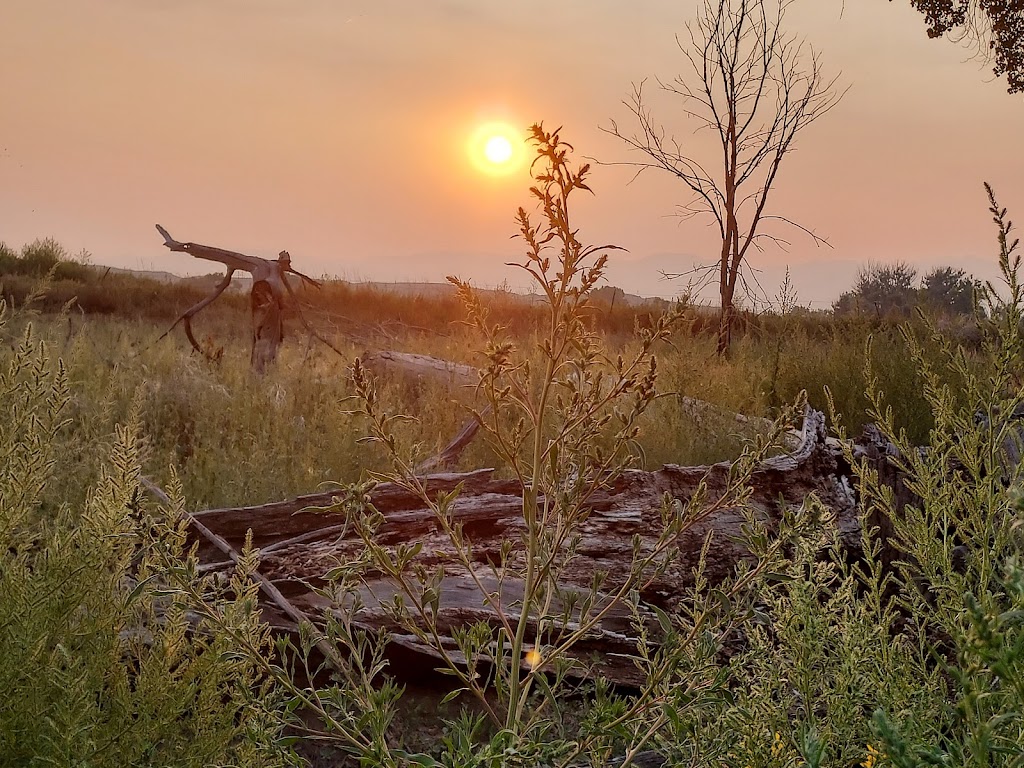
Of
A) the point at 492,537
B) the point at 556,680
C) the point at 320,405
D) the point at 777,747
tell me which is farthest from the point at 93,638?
the point at 320,405

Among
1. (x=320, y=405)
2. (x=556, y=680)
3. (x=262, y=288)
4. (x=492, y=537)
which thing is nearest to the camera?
(x=556, y=680)

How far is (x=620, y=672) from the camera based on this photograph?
9.37 ft

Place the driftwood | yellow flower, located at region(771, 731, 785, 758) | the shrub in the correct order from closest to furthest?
yellow flower, located at region(771, 731, 785, 758), the shrub, the driftwood

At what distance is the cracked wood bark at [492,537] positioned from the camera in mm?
2865

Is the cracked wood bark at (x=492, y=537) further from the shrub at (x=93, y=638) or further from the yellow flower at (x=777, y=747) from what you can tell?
the yellow flower at (x=777, y=747)

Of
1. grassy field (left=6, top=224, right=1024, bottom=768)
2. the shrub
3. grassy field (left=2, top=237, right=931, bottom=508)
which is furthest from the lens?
grassy field (left=2, top=237, right=931, bottom=508)

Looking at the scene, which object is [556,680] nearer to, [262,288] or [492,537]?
[492,537]

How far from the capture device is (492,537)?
10.3 ft

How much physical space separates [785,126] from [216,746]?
1225 centimetres

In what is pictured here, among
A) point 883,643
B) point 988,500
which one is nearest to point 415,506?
point 883,643

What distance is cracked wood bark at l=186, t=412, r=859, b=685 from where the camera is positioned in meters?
2.87

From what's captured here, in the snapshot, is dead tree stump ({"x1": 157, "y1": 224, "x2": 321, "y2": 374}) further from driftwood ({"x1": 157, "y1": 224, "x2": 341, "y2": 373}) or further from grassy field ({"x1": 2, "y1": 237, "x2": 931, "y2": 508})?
grassy field ({"x1": 2, "y1": 237, "x2": 931, "y2": 508})

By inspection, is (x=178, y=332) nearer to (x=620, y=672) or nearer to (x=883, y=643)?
(x=620, y=672)

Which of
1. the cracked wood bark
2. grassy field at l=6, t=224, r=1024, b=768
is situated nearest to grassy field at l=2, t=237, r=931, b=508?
the cracked wood bark
